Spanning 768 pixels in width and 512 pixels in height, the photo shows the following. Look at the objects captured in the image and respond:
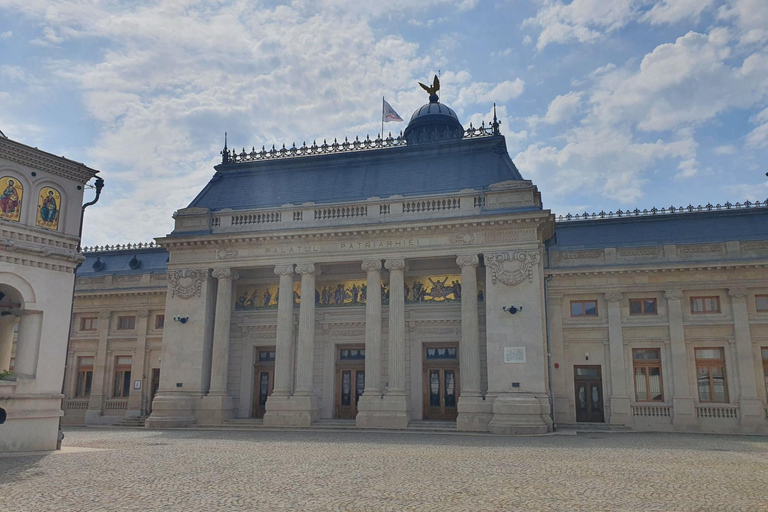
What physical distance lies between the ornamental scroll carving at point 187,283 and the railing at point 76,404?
37.3 feet

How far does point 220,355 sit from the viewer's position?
34781mm

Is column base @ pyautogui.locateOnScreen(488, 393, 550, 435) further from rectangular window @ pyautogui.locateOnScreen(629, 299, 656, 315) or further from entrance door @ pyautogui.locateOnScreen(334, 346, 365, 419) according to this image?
rectangular window @ pyautogui.locateOnScreen(629, 299, 656, 315)

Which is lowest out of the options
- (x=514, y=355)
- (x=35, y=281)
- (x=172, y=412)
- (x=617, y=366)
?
(x=172, y=412)

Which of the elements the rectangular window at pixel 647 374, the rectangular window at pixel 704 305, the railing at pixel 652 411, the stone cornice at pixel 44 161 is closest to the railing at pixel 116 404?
the stone cornice at pixel 44 161

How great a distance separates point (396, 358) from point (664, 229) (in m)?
18.2

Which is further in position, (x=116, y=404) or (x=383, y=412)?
(x=116, y=404)

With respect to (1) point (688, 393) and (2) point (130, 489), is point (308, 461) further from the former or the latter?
(1) point (688, 393)

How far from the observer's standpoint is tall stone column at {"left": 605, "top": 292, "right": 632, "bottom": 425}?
33.9 metres

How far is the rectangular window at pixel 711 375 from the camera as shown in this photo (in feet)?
110

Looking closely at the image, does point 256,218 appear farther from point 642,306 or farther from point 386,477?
point 386,477

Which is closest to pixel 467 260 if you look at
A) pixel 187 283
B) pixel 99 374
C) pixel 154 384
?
pixel 187 283

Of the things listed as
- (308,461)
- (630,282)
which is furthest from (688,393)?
(308,461)

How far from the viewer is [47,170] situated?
20.0 m

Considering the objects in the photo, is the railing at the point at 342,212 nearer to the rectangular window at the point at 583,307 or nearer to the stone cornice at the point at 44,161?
the rectangular window at the point at 583,307
